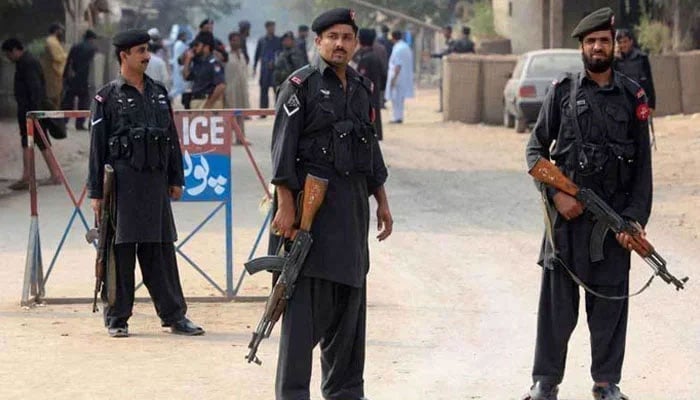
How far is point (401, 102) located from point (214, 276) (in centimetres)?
1855

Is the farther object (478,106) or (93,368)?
(478,106)

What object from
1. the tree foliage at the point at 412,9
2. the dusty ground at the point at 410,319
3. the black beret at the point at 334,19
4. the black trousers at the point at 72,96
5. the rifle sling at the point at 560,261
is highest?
the black beret at the point at 334,19

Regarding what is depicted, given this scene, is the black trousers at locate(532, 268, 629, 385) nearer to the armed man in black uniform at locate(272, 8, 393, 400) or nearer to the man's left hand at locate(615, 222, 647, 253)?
the man's left hand at locate(615, 222, 647, 253)

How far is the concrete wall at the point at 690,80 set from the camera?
85.8 ft

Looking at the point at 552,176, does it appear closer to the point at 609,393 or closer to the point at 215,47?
the point at 609,393

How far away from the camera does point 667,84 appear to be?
26531mm

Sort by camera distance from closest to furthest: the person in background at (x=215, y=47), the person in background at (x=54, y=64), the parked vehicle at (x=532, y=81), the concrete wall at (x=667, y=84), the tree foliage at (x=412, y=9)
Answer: the person in background at (x=215, y=47)
the person in background at (x=54, y=64)
the parked vehicle at (x=532, y=81)
the concrete wall at (x=667, y=84)
the tree foliage at (x=412, y=9)

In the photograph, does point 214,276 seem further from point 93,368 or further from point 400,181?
point 400,181

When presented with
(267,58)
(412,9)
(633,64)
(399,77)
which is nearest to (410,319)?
(633,64)

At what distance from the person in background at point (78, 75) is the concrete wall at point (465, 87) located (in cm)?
754

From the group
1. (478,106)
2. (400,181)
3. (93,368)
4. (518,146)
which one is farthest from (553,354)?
(478,106)

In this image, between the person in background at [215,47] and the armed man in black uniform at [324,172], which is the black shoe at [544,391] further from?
the person in background at [215,47]

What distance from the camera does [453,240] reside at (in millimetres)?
12586

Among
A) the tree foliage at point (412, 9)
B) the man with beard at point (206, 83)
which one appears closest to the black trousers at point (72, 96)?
the man with beard at point (206, 83)
